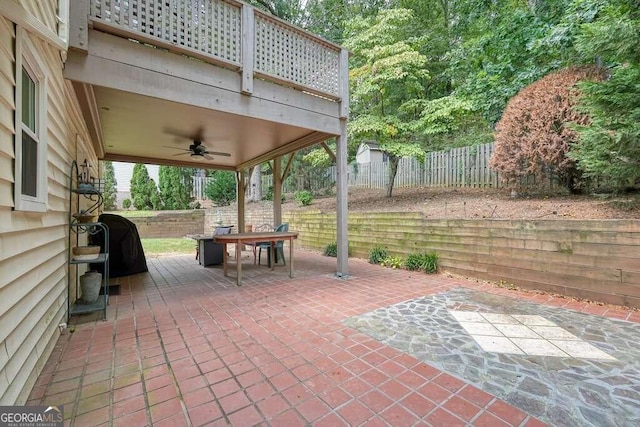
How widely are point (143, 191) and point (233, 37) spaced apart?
A: 11976 millimetres

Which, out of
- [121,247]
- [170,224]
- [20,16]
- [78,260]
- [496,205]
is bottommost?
[121,247]

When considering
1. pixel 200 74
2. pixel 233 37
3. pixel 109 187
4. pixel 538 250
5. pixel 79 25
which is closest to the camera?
pixel 79 25

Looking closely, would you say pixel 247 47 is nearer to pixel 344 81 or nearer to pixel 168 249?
pixel 344 81

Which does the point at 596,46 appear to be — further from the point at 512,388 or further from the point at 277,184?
the point at 277,184

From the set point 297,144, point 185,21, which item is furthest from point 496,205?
point 185,21

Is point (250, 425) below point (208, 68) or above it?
below

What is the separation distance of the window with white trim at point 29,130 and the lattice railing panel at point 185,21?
4.21 ft

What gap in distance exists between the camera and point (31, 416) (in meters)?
Answer: 1.63

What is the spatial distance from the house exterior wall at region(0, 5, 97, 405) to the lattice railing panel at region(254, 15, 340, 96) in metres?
2.26

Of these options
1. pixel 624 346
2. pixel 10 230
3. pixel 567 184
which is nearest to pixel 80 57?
pixel 10 230

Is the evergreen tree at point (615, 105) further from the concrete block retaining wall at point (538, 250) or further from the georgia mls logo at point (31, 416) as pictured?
the georgia mls logo at point (31, 416)

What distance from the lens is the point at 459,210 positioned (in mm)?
5809

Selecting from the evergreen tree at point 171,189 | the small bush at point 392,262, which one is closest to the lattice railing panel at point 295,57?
the small bush at point 392,262

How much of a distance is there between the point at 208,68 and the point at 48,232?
8.19 ft
